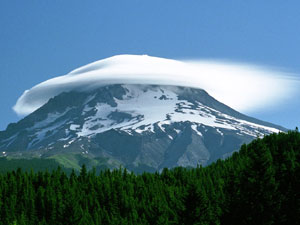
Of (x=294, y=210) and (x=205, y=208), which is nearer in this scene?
(x=205, y=208)

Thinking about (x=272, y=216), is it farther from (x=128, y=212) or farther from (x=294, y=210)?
(x=128, y=212)

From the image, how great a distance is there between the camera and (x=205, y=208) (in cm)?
13262

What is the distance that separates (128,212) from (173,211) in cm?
3116

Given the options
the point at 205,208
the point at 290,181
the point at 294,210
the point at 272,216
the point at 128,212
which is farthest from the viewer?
the point at 128,212

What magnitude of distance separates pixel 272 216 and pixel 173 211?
2967 centimetres

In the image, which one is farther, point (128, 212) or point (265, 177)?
point (128, 212)

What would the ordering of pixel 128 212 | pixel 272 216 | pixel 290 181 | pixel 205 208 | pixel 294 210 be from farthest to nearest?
pixel 128 212 < pixel 290 181 < pixel 294 210 < pixel 272 216 < pixel 205 208

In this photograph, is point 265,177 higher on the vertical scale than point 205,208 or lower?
higher

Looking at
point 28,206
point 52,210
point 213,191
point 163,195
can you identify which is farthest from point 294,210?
point 28,206

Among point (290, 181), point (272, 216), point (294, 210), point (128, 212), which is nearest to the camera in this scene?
point (272, 216)

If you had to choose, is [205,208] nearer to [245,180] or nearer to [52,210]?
[245,180]

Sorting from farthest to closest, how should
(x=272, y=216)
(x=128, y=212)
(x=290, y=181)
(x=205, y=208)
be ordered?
(x=128, y=212)
(x=290, y=181)
(x=272, y=216)
(x=205, y=208)

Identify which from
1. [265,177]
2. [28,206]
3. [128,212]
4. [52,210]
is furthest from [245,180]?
[28,206]

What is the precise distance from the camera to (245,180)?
507ft
